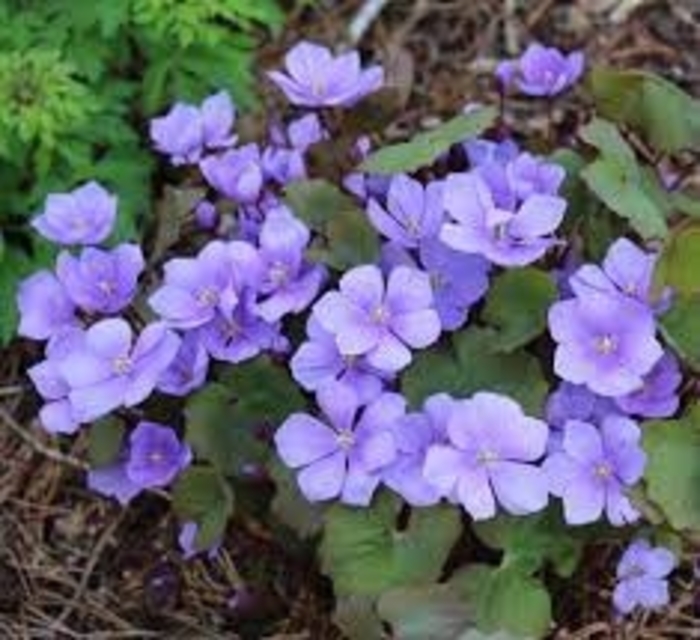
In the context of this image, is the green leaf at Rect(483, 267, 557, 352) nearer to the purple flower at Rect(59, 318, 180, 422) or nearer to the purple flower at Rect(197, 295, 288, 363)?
the purple flower at Rect(197, 295, 288, 363)

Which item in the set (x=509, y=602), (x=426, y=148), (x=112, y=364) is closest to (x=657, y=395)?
(x=509, y=602)

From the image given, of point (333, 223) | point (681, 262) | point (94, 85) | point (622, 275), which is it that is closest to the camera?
point (681, 262)

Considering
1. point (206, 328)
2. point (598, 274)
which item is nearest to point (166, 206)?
point (206, 328)

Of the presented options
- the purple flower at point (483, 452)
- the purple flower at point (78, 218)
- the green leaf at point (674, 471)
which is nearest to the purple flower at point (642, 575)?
A: the green leaf at point (674, 471)

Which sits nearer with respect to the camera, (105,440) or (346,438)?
(346,438)

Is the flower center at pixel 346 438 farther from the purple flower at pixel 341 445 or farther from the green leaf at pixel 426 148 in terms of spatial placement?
the green leaf at pixel 426 148

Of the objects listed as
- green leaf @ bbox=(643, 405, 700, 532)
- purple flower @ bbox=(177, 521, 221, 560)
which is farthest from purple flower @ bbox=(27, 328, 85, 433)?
green leaf @ bbox=(643, 405, 700, 532)

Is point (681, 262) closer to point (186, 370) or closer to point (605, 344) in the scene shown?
point (605, 344)
